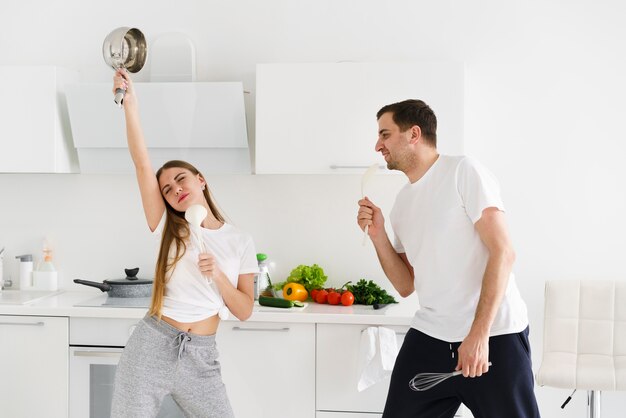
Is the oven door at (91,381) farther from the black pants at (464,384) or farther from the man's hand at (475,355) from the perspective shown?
the man's hand at (475,355)

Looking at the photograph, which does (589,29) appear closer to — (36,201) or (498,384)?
(498,384)

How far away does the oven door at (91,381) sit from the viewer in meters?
3.02

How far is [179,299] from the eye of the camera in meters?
2.25

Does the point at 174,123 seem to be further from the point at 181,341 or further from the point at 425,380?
the point at 425,380

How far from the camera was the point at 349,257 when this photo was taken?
3.47m

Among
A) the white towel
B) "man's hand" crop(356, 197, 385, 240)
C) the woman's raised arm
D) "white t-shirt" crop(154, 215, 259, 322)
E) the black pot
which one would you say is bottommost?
the white towel

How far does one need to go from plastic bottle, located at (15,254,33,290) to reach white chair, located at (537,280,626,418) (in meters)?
2.40

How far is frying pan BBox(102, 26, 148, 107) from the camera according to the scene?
2.55 m

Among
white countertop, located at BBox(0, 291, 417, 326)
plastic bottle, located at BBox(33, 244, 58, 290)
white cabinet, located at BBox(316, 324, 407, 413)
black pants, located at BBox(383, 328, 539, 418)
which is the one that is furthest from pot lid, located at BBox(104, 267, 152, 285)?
black pants, located at BBox(383, 328, 539, 418)

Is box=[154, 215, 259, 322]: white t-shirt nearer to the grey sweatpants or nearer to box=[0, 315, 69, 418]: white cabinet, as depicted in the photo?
the grey sweatpants

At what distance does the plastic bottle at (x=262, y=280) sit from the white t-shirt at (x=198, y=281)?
995mm

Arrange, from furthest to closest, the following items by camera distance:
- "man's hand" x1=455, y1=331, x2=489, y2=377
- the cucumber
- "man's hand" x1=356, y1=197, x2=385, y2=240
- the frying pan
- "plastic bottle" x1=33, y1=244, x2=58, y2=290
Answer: "plastic bottle" x1=33, y1=244, x2=58, y2=290, the cucumber, the frying pan, "man's hand" x1=356, y1=197, x2=385, y2=240, "man's hand" x1=455, y1=331, x2=489, y2=377

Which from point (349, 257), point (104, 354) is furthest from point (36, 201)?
point (349, 257)

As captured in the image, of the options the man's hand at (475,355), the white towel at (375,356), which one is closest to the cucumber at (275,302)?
the white towel at (375,356)
